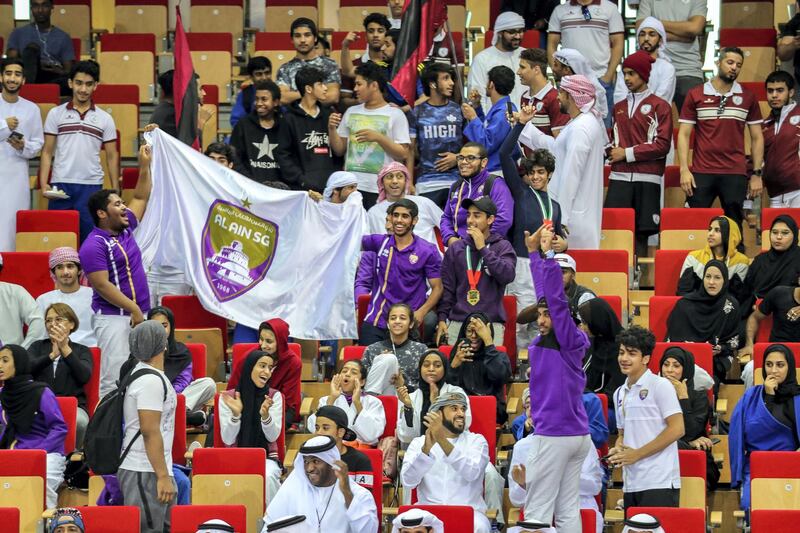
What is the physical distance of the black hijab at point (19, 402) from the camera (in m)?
9.27

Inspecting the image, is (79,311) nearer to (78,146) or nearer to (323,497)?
(78,146)

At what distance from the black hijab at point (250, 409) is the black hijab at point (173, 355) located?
66 cm

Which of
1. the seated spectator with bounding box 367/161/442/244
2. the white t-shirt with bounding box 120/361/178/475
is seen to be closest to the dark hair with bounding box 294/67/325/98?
the seated spectator with bounding box 367/161/442/244

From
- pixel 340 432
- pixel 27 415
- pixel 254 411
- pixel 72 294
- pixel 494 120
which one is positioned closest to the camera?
pixel 340 432

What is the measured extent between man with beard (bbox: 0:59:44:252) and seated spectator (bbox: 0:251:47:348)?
1570 mm

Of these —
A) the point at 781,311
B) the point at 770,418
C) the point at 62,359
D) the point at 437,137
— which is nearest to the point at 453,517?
the point at 770,418

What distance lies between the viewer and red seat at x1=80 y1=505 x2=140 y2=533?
8070 millimetres

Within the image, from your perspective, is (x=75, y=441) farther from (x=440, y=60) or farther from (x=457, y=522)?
(x=440, y=60)

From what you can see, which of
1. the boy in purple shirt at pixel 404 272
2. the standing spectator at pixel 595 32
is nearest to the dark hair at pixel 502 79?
the boy in purple shirt at pixel 404 272

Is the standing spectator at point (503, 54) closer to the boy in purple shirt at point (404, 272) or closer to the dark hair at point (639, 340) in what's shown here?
the boy in purple shirt at point (404, 272)

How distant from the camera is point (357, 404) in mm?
9484

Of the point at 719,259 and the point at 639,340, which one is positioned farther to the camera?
the point at 719,259

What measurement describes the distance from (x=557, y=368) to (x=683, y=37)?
5.84 meters

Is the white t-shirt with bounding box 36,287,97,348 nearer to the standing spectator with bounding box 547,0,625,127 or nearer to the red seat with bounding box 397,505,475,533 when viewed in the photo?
the red seat with bounding box 397,505,475,533
